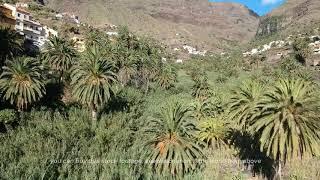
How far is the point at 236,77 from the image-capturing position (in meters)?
139

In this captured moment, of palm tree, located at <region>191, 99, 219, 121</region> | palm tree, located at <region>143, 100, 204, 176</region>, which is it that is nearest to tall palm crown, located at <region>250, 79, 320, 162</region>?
palm tree, located at <region>143, 100, 204, 176</region>

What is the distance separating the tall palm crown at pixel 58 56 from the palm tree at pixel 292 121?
4780cm

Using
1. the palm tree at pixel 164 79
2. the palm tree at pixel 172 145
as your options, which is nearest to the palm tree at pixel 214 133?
the palm tree at pixel 172 145

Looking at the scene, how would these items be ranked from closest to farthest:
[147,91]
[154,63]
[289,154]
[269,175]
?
1. [289,154]
2. [269,175]
3. [147,91]
4. [154,63]

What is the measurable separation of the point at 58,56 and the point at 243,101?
40.2 metres

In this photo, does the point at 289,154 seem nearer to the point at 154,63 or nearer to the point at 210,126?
the point at 210,126

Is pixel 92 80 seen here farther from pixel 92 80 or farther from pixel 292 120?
pixel 292 120

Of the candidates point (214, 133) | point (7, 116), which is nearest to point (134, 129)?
point (214, 133)

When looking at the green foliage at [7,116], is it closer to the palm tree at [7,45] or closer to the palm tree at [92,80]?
the palm tree at [92,80]

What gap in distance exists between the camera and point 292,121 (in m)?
32.5

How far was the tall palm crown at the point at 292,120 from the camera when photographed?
107 ft

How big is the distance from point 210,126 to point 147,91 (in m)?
52.2

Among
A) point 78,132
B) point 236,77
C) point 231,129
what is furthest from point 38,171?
point 236,77

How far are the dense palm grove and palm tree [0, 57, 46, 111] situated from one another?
14cm
